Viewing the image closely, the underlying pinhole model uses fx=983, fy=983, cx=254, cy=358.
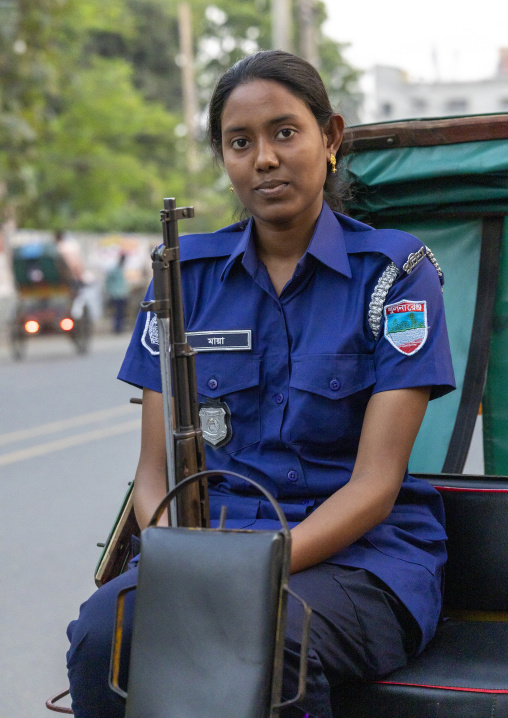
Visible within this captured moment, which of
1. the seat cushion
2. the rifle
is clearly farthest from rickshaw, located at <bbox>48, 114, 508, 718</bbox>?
the rifle

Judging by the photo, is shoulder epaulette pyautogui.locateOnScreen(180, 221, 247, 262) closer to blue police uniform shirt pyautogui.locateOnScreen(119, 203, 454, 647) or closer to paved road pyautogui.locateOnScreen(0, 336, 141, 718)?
blue police uniform shirt pyautogui.locateOnScreen(119, 203, 454, 647)

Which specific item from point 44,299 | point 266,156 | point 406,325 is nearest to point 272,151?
point 266,156

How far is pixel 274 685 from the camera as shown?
1394 millimetres

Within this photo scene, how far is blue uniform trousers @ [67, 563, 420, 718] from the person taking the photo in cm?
156

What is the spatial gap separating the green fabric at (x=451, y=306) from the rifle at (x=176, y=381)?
113 cm

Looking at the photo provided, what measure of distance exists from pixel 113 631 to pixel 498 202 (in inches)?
60.9

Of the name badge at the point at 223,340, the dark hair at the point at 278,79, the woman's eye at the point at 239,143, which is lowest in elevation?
the name badge at the point at 223,340

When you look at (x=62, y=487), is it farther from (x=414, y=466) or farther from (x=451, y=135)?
(x=451, y=135)

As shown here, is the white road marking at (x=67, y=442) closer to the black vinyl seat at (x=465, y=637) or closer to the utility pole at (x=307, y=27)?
the black vinyl seat at (x=465, y=637)

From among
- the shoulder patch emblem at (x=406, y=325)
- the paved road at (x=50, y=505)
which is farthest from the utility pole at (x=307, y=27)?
the shoulder patch emblem at (x=406, y=325)

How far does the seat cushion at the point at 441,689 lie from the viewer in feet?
5.29

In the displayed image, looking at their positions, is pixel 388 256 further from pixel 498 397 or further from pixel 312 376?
pixel 498 397

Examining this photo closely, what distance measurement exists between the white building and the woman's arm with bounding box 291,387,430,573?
99.7ft

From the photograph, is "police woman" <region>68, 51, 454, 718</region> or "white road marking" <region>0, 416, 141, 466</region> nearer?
"police woman" <region>68, 51, 454, 718</region>
